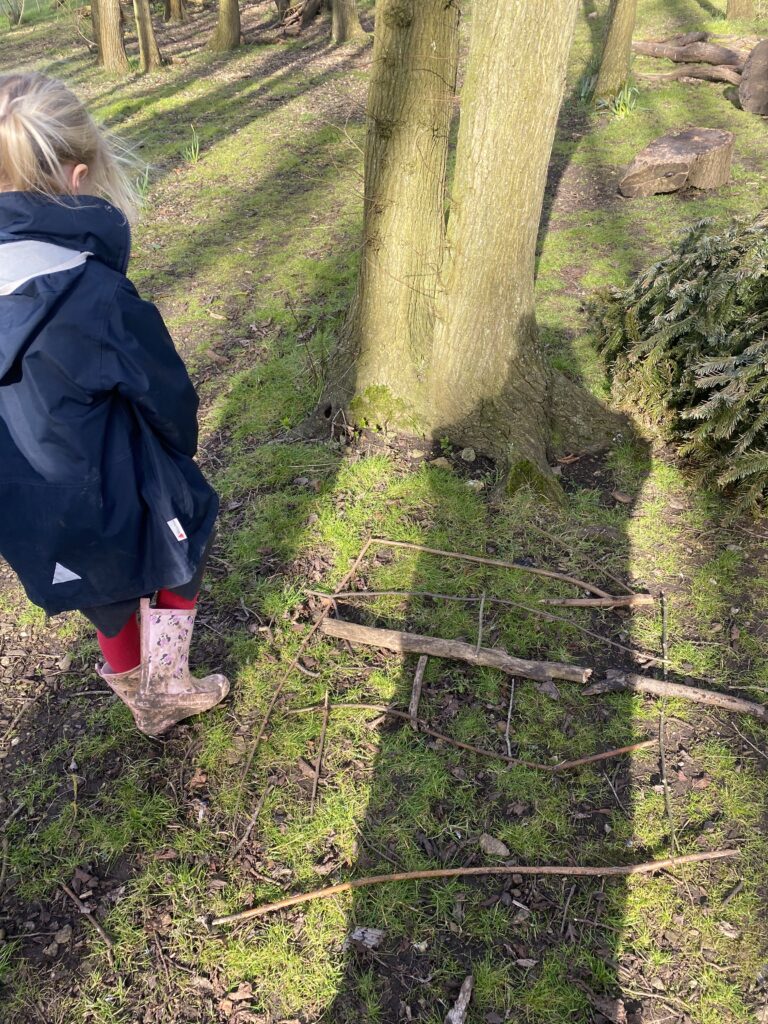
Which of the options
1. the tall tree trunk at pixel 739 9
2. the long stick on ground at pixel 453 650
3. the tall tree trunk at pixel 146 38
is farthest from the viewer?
the tall tree trunk at pixel 739 9

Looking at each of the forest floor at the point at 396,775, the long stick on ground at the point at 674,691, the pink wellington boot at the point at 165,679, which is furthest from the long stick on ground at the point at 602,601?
the pink wellington boot at the point at 165,679

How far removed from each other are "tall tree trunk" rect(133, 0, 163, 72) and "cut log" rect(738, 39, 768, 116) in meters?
10.1

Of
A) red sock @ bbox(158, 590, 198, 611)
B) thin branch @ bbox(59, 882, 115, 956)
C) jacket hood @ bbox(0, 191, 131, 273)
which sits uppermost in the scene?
jacket hood @ bbox(0, 191, 131, 273)

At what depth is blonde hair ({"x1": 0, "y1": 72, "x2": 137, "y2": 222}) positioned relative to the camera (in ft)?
5.36

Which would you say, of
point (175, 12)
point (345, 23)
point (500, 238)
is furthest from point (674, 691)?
point (175, 12)

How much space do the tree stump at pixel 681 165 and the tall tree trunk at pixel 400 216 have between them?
4.31m

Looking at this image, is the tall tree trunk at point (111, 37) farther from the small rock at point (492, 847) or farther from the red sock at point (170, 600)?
the small rock at point (492, 847)

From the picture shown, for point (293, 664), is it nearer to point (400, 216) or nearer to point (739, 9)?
point (400, 216)

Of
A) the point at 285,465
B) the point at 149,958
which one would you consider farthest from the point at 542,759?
the point at 285,465

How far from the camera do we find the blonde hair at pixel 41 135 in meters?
1.63

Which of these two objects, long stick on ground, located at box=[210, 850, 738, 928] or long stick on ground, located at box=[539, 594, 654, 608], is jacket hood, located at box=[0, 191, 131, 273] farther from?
long stick on ground, located at box=[539, 594, 654, 608]

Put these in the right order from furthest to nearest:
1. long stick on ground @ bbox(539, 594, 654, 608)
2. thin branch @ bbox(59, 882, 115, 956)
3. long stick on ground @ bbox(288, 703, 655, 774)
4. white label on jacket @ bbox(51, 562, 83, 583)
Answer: long stick on ground @ bbox(539, 594, 654, 608) → long stick on ground @ bbox(288, 703, 655, 774) → thin branch @ bbox(59, 882, 115, 956) → white label on jacket @ bbox(51, 562, 83, 583)

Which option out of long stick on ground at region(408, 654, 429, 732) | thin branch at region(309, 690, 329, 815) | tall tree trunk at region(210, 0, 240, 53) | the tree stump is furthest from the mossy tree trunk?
tall tree trunk at region(210, 0, 240, 53)

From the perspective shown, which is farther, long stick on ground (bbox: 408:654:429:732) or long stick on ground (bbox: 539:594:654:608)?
long stick on ground (bbox: 539:594:654:608)
